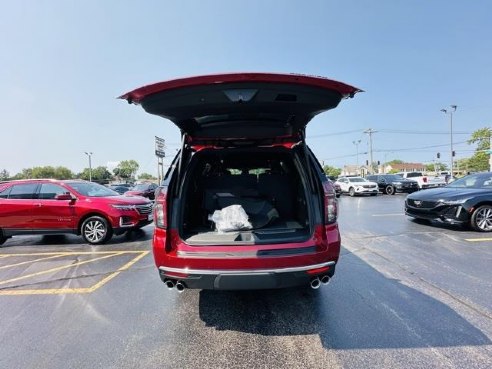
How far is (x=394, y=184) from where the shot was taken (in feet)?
79.4

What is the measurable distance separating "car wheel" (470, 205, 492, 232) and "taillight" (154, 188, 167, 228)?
24.4 feet

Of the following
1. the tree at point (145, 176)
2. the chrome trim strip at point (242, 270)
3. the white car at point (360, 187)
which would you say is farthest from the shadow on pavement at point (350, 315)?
the tree at point (145, 176)

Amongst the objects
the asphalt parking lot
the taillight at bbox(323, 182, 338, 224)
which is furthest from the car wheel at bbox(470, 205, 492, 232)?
the taillight at bbox(323, 182, 338, 224)

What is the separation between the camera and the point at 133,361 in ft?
8.51

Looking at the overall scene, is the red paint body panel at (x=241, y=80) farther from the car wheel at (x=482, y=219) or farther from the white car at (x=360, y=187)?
the white car at (x=360, y=187)

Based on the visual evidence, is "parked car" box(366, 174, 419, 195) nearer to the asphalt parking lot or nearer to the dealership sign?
the dealership sign

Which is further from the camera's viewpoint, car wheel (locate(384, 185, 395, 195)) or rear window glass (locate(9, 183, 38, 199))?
car wheel (locate(384, 185, 395, 195))

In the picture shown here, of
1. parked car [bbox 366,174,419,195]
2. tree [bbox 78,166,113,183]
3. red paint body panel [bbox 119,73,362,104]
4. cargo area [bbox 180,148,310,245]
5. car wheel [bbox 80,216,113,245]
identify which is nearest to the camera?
red paint body panel [bbox 119,73,362,104]

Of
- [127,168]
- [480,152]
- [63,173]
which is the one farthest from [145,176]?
[480,152]

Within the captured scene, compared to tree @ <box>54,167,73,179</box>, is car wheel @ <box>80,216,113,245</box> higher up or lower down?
lower down

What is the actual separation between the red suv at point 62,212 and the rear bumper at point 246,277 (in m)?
5.16

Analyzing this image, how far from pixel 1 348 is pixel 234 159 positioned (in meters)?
3.15

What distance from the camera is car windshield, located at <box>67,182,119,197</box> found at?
775 cm

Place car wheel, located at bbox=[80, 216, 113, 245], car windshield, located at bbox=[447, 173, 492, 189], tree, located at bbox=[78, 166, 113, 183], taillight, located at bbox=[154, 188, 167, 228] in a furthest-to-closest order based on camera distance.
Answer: tree, located at bbox=[78, 166, 113, 183]
car windshield, located at bbox=[447, 173, 492, 189]
car wheel, located at bbox=[80, 216, 113, 245]
taillight, located at bbox=[154, 188, 167, 228]
